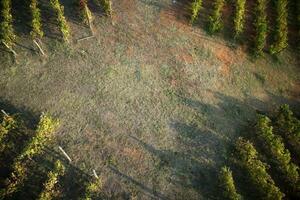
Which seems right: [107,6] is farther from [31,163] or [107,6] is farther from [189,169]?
[189,169]

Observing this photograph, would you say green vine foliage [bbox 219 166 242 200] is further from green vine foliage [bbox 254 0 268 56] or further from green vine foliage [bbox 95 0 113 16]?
green vine foliage [bbox 95 0 113 16]

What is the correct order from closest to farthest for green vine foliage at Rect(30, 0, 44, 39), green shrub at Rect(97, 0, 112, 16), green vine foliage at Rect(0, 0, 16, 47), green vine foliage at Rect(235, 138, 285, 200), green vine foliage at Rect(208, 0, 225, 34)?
green vine foliage at Rect(235, 138, 285, 200) < green vine foliage at Rect(0, 0, 16, 47) < green vine foliage at Rect(30, 0, 44, 39) < green shrub at Rect(97, 0, 112, 16) < green vine foliage at Rect(208, 0, 225, 34)

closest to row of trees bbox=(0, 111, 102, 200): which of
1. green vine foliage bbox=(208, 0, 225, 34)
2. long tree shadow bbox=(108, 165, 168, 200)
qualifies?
long tree shadow bbox=(108, 165, 168, 200)

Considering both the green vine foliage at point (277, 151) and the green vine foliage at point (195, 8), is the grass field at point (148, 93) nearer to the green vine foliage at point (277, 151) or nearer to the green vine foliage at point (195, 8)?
the green vine foliage at point (195, 8)

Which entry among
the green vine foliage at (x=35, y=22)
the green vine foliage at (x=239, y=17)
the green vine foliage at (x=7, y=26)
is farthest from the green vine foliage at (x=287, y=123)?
the green vine foliage at (x=7, y=26)

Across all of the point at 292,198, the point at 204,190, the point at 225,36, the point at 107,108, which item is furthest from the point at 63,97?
the point at 292,198

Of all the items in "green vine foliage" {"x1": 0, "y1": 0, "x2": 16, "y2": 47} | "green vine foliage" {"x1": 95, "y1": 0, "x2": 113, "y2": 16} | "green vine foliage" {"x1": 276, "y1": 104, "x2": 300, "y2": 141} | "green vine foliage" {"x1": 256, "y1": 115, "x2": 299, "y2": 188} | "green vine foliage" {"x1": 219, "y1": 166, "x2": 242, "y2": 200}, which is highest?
"green vine foliage" {"x1": 95, "y1": 0, "x2": 113, "y2": 16}

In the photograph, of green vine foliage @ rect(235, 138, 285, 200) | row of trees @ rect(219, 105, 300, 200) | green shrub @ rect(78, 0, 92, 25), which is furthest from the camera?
green shrub @ rect(78, 0, 92, 25)

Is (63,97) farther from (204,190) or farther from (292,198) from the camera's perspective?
(292,198)
